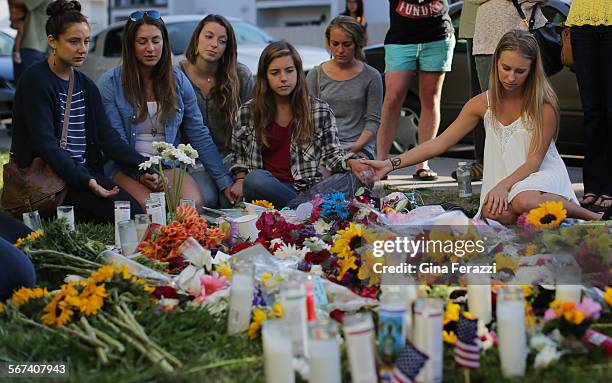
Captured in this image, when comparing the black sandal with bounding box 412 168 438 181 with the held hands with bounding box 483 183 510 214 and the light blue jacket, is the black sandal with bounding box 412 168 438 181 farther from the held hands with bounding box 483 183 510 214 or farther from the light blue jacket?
the held hands with bounding box 483 183 510 214

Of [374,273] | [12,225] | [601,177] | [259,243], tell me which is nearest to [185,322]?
[374,273]

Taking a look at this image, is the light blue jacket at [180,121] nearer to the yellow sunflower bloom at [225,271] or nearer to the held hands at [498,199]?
the held hands at [498,199]

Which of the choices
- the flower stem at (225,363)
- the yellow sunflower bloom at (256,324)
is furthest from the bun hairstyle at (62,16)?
the flower stem at (225,363)

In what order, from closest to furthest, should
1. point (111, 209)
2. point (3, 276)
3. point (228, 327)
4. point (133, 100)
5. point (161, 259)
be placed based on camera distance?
point (228, 327) < point (3, 276) < point (161, 259) < point (111, 209) < point (133, 100)

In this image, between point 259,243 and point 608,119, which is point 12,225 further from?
point 608,119

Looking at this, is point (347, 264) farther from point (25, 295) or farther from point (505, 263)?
point (25, 295)

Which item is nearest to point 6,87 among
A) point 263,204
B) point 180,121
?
point 180,121

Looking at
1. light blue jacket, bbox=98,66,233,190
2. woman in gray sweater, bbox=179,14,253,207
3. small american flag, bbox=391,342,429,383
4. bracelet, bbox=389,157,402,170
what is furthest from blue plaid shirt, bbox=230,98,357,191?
small american flag, bbox=391,342,429,383

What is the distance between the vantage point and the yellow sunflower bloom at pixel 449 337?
3.36 metres

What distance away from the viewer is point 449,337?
337cm

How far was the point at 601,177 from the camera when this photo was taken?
6.67 meters

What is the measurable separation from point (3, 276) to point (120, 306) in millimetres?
598

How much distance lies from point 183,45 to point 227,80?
493 centimetres

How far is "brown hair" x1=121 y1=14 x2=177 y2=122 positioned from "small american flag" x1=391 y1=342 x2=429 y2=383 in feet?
12.6
